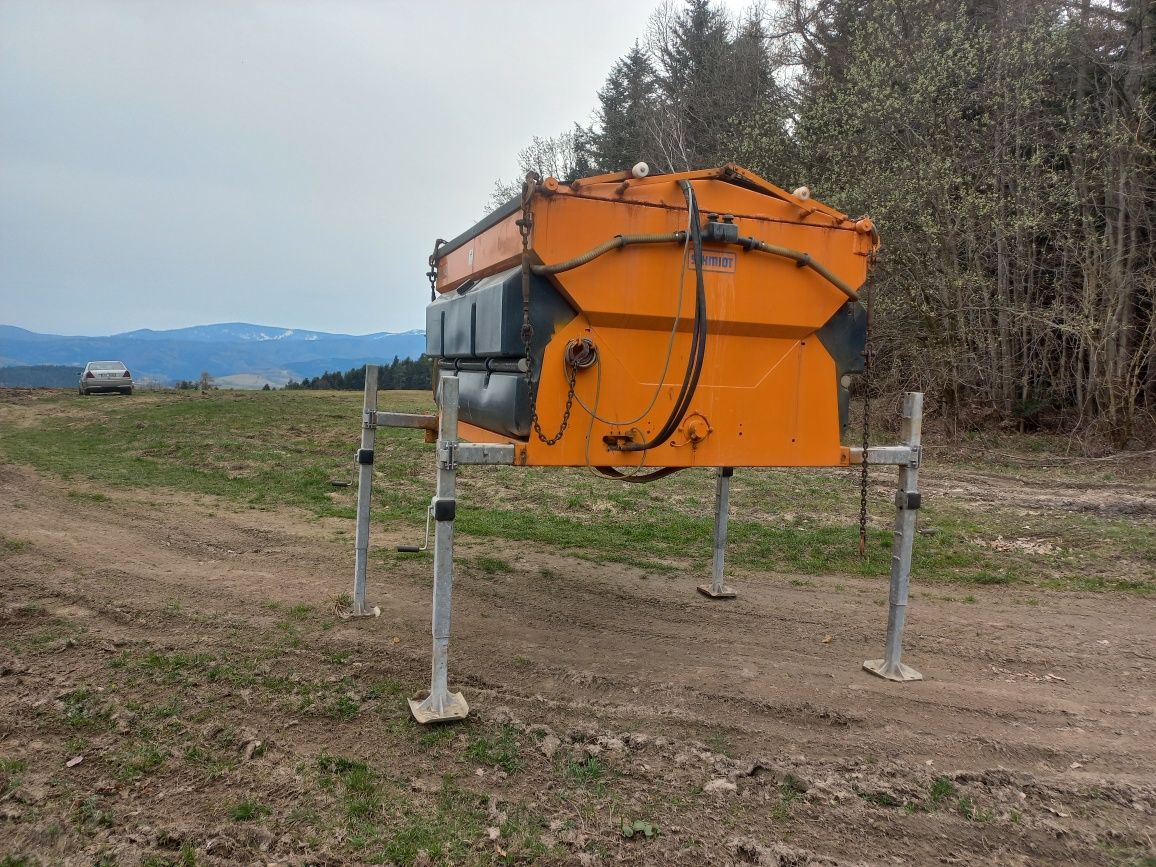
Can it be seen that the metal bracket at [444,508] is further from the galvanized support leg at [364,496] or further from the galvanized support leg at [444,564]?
the galvanized support leg at [364,496]

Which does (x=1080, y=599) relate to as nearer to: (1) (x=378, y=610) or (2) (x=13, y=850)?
(1) (x=378, y=610)

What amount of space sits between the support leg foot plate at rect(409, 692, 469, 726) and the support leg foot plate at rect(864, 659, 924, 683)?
2395mm

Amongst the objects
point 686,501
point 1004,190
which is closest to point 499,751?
point 686,501

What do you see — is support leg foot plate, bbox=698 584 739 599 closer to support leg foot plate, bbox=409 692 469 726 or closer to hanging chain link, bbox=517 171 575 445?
support leg foot plate, bbox=409 692 469 726

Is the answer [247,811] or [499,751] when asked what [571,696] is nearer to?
[499,751]

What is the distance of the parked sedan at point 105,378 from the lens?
26172 millimetres

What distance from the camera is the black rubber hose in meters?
3.51

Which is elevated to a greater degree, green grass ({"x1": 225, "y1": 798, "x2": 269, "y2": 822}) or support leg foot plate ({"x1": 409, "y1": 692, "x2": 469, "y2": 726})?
support leg foot plate ({"x1": 409, "y1": 692, "x2": 469, "y2": 726})

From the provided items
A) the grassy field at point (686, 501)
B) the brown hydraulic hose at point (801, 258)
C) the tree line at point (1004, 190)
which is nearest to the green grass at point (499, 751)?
the brown hydraulic hose at point (801, 258)

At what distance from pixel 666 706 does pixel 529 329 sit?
6.65ft

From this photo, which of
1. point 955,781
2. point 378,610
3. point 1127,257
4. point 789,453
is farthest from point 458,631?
point 1127,257

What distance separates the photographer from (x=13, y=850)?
2521mm

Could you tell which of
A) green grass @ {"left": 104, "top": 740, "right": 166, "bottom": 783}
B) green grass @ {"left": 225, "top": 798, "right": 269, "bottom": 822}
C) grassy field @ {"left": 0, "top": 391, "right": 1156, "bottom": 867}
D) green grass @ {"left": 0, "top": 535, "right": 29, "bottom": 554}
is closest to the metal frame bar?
grassy field @ {"left": 0, "top": 391, "right": 1156, "bottom": 867}

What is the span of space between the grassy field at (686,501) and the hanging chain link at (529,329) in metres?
3.60
